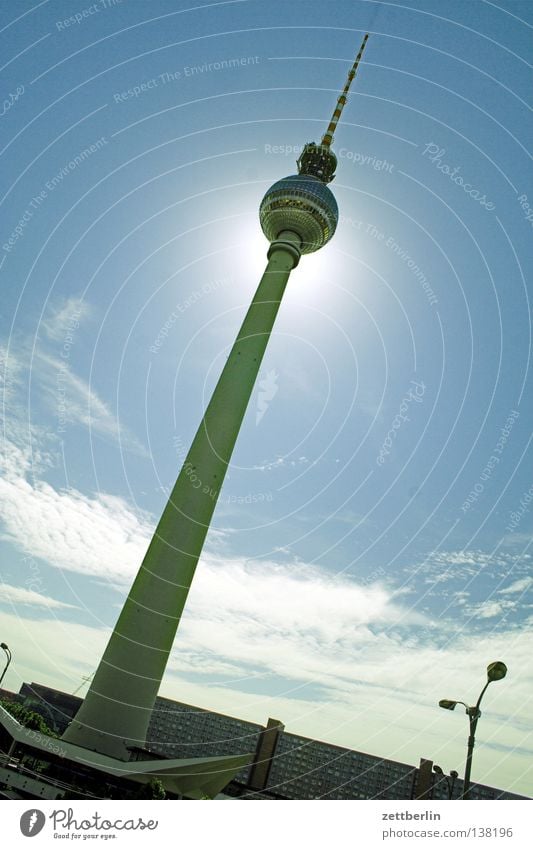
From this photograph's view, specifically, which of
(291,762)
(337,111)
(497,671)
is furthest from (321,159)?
(291,762)

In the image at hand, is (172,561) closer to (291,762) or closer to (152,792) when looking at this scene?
(152,792)

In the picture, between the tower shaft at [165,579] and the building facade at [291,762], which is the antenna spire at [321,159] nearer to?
the tower shaft at [165,579]

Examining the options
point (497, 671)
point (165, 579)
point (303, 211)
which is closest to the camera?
point (497, 671)

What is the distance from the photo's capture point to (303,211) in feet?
165

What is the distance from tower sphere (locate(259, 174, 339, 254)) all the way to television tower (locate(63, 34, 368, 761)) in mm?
645

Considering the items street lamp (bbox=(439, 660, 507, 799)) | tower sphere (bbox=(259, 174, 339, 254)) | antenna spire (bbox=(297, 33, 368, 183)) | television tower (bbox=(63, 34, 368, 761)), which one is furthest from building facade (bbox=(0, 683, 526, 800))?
antenna spire (bbox=(297, 33, 368, 183))

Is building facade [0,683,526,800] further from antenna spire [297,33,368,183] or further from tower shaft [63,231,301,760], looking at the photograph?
antenna spire [297,33,368,183]

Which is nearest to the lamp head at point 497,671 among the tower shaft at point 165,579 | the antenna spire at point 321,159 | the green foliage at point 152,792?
the green foliage at point 152,792

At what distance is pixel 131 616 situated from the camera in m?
28.8

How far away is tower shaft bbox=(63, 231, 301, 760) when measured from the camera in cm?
2583

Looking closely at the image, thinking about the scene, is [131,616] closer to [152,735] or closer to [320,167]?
[320,167]

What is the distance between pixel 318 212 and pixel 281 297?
13.6 meters
